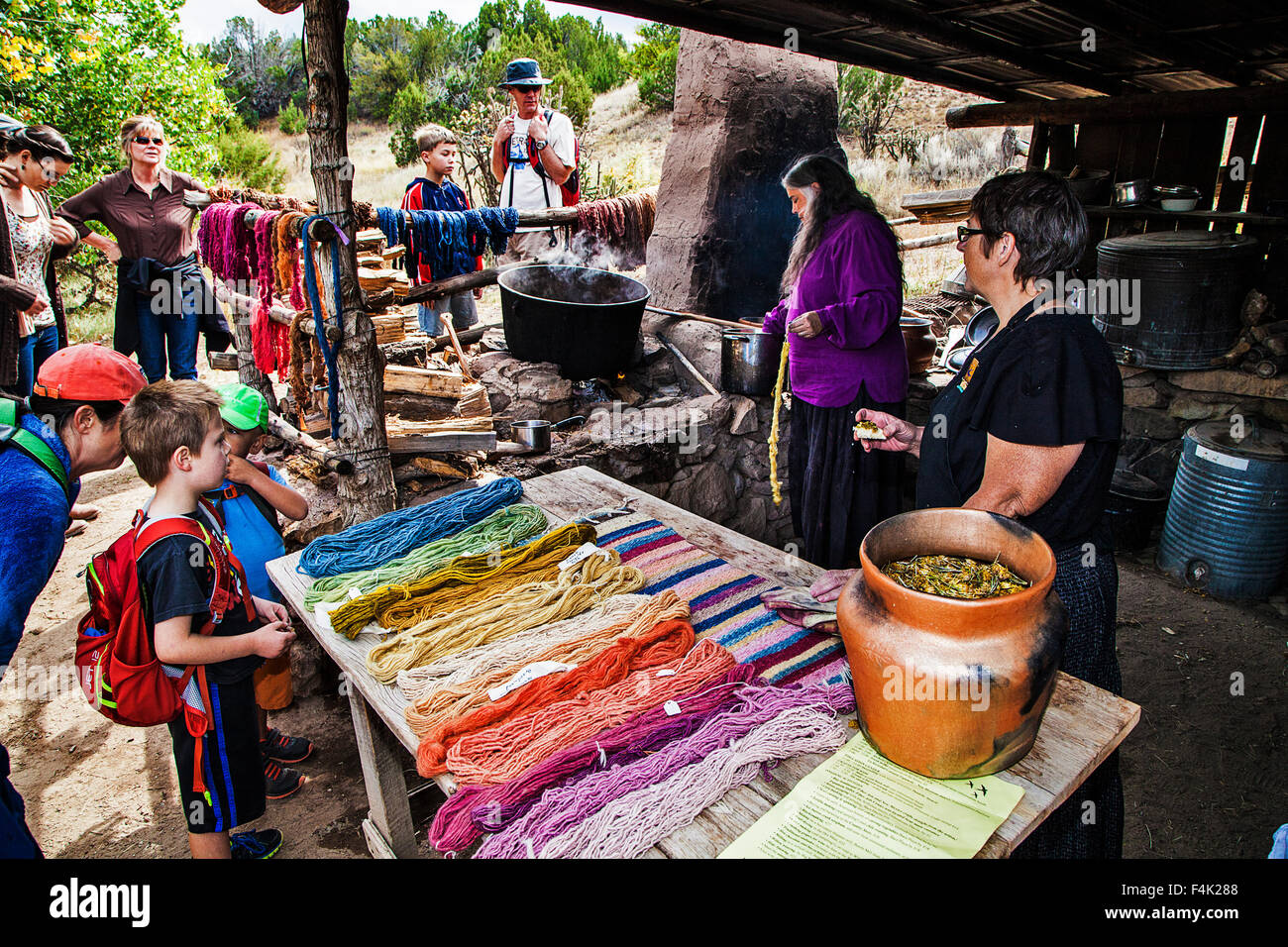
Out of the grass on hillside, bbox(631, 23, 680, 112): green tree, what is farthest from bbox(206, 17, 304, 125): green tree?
bbox(631, 23, 680, 112): green tree

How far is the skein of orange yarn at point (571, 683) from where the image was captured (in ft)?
5.82

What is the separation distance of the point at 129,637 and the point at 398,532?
881mm

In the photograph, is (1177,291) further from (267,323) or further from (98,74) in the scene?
(98,74)

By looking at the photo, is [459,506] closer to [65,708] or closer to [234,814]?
[234,814]

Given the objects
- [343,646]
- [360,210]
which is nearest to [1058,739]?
[343,646]

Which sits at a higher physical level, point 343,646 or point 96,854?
point 343,646

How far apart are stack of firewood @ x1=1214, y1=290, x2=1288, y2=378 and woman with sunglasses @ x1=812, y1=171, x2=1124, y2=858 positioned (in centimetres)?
419

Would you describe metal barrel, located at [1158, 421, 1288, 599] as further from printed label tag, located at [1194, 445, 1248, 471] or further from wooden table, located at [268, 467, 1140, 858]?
wooden table, located at [268, 467, 1140, 858]

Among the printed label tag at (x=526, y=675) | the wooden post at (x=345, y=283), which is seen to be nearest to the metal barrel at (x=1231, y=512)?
the printed label tag at (x=526, y=675)

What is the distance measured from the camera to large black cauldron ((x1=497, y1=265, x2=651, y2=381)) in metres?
5.37

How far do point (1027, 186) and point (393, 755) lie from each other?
8.84ft
